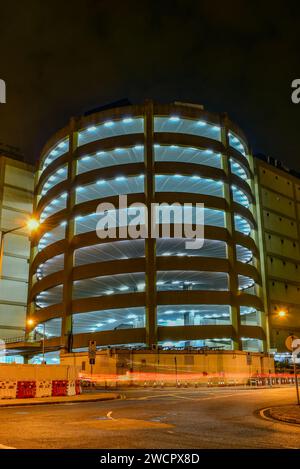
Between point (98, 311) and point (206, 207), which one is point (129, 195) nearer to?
point (206, 207)

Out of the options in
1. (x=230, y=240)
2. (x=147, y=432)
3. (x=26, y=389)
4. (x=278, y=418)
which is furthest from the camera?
(x=230, y=240)

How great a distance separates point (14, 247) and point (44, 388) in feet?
194

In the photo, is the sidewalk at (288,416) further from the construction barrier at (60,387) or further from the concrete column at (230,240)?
the concrete column at (230,240)

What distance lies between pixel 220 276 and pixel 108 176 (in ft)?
69.2

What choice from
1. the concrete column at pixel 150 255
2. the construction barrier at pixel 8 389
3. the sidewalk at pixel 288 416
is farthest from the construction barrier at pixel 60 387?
the concrete column at pixel 150 255

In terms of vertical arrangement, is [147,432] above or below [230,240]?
below

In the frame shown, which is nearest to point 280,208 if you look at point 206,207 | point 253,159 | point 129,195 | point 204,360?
point 253,159

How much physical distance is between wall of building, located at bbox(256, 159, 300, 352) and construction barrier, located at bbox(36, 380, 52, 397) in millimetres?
56241

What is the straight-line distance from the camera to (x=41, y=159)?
88.1m

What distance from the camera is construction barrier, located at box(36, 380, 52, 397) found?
2908 cm

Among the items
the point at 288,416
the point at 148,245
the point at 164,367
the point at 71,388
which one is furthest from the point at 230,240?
the point at 288,416


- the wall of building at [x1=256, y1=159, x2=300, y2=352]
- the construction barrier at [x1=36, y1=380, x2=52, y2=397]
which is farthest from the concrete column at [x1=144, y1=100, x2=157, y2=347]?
the construction barrier at [x1=36, y1=380, x2=52, y2=397]

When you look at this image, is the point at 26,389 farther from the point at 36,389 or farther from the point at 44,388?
the point at 44,388

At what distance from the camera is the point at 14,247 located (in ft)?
281
